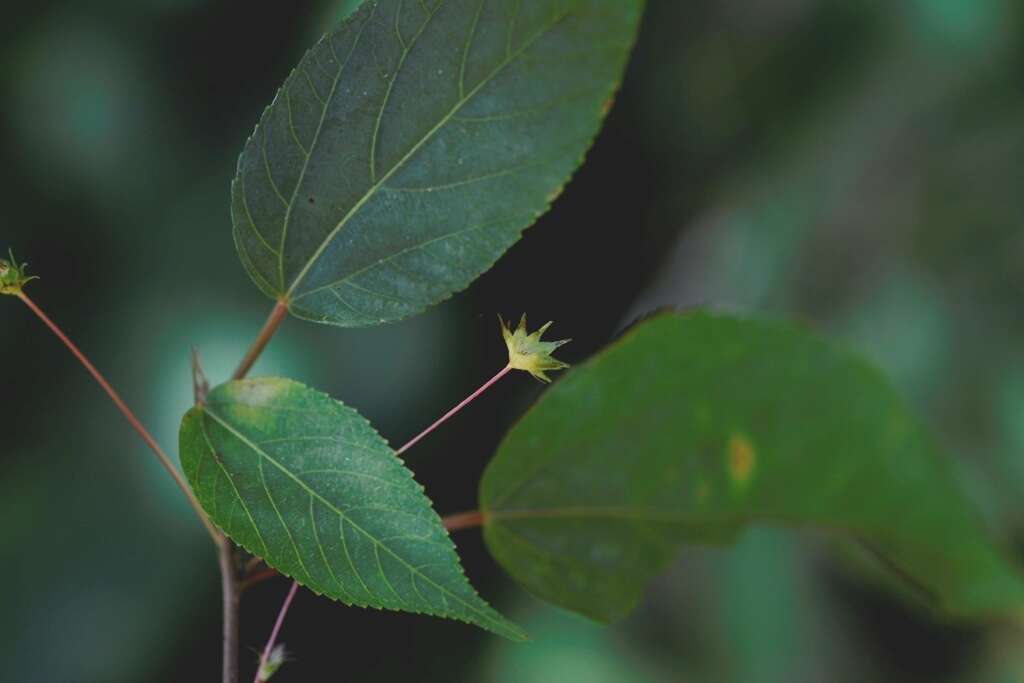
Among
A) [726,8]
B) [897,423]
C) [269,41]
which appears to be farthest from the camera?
[726,8]

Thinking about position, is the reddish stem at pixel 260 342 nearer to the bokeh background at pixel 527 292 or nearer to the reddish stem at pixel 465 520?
the reddish stem at pixel 465 520

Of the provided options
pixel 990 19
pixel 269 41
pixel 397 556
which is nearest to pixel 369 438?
pixel 397 556

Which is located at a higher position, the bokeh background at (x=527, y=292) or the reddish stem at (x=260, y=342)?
the reddish stem at (x=260, y=342)

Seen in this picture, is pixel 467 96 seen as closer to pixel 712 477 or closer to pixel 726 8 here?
pixel 712 477

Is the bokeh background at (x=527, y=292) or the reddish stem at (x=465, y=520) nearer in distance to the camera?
the reddish stem at (x=465, y=520)

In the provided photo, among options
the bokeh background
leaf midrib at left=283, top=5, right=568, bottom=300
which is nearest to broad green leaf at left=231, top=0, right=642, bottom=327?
leaf midrib at left=283, top=5, right=568, bottom=300

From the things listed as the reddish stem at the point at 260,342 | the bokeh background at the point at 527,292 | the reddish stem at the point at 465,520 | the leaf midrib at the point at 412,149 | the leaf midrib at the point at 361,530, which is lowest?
the bokeh background at the point at 527,292

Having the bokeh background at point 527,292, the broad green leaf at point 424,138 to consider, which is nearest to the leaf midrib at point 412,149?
the broad green leaf at point 424,138
